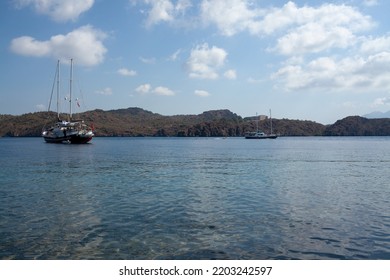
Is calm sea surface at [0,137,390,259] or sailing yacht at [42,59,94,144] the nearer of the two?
calm sea surface at [0,137,390,259]

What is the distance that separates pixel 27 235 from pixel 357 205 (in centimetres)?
2004

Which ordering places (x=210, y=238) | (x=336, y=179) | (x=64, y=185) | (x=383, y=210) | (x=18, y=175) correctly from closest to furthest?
(x=210, y=238) → (x=383, y=210) → (x=64, y=185) → (x=336, y=179) → (x=18, y=175)

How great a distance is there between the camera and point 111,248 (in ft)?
49.2

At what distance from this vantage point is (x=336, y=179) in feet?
126

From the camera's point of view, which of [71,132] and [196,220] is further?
[71,132]

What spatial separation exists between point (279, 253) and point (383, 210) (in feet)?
37.2

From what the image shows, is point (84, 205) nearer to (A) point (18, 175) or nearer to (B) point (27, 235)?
(B) point (27, 235)

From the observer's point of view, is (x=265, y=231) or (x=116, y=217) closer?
(x=265, y=231)

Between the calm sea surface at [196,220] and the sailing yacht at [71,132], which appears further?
the sailing yacht at [71,132]

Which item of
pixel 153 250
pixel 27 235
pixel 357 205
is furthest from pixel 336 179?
pixel 27 235
